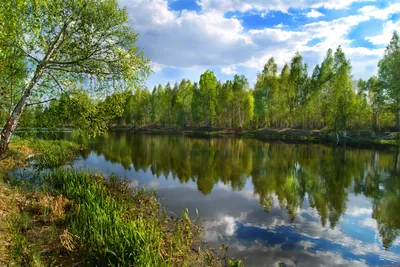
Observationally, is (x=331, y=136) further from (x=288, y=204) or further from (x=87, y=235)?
(x=87, y=235)

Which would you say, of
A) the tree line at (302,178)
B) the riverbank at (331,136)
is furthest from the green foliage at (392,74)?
the tree line at (302,178)

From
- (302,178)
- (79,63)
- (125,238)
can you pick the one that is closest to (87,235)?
(125,238)

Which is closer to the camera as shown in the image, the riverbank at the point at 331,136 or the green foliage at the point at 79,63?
the green foliage at the point at 79,63

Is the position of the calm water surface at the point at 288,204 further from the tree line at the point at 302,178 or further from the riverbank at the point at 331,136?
the riverbank at the point at 331,136

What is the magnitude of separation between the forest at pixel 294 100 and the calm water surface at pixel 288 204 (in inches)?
1319

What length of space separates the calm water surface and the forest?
110 ft

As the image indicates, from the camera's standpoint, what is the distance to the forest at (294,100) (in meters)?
55.3

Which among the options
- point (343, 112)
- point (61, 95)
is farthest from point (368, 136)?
point (61, 95)

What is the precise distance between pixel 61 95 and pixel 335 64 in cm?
6464

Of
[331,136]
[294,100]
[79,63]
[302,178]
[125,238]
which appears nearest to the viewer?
[125,238]

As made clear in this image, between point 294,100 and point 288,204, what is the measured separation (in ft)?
195

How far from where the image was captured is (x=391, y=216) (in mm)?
12625

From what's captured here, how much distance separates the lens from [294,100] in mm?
68812

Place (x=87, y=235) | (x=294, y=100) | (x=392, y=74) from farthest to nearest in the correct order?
(x=294, y=100) → (x=392, y=74) → (x=87, y=235)
